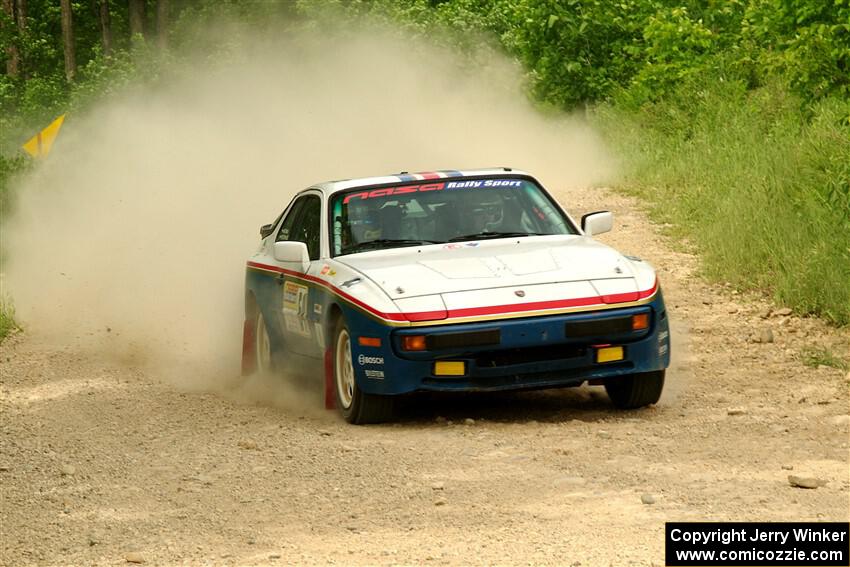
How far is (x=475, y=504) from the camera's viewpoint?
723 cm

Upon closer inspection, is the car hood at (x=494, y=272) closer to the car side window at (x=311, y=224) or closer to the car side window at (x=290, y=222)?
the car side window at (x=311, y=224)

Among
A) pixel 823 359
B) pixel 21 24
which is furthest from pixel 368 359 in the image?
pixel 21 24

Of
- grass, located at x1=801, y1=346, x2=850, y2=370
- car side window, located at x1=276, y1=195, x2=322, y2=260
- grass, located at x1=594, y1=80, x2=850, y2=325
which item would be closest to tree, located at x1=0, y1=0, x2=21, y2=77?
grass, located at x1=594, y1=80, x2=850, y2=325

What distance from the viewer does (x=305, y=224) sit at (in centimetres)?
1133

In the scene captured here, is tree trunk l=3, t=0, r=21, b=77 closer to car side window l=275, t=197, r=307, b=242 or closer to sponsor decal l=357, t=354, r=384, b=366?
car side window l=275, t=197, r=307, b=242

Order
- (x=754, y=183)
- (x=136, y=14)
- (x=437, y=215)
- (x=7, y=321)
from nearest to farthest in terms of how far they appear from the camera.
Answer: (x=437, y=215) < (x=7, y=321) < (x=754, y=183) < (x=136, y=14)

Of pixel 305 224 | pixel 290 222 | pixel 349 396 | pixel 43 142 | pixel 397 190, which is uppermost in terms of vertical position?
pixel 397 190

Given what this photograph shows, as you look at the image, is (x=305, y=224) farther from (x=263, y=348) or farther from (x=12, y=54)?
(x=12, y=54)

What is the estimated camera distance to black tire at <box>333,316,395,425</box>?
9.51 meters

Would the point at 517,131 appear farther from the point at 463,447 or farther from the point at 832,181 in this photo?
the point at 463,447

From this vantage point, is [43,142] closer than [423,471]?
No

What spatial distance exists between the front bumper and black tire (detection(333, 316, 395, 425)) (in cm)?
12

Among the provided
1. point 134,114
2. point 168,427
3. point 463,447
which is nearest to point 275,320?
point 168,427

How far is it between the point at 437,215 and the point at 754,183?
272 inches
